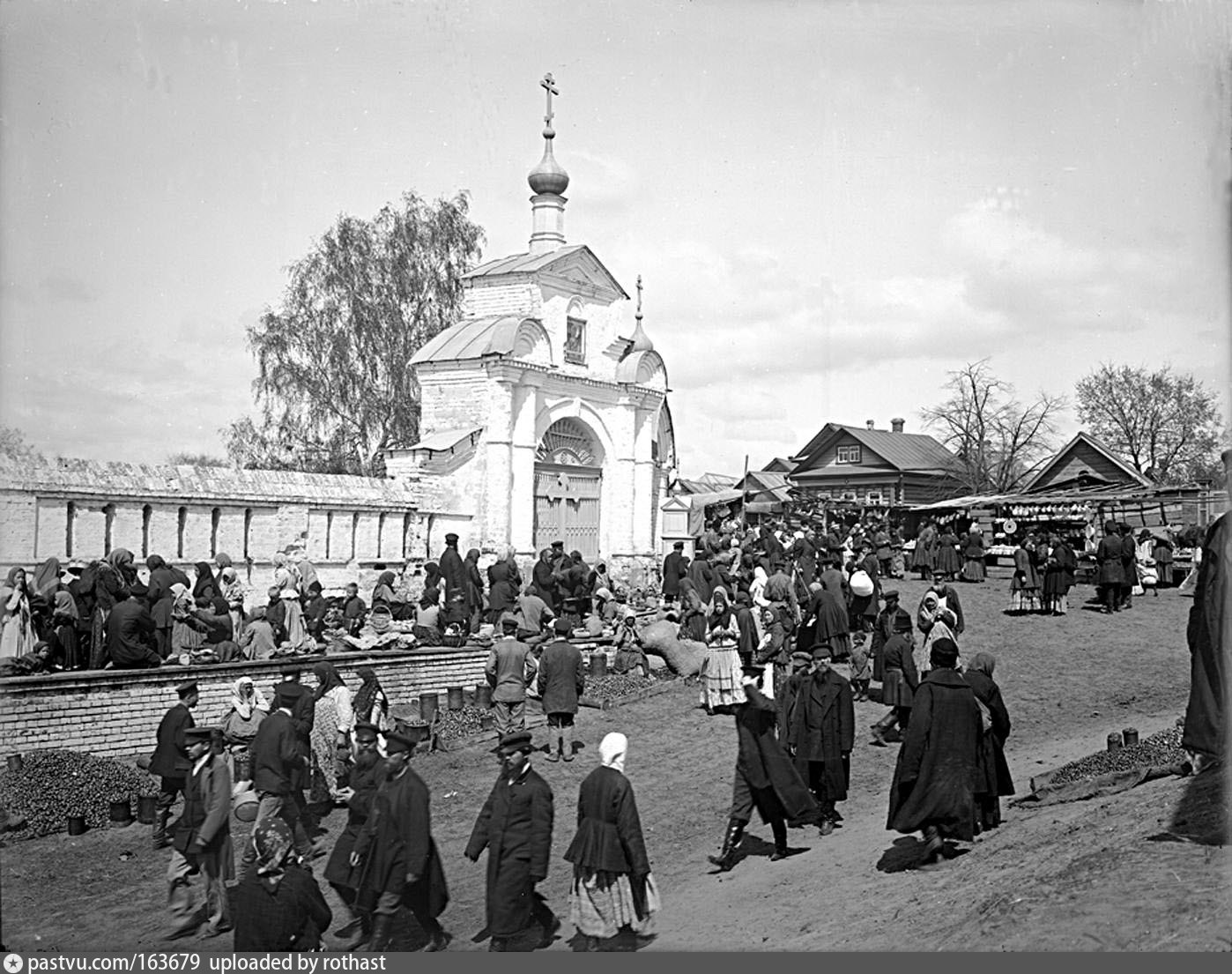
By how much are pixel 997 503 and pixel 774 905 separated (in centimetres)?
2148

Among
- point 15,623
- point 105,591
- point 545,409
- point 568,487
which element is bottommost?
point 15,623

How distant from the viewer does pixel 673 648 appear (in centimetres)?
1606

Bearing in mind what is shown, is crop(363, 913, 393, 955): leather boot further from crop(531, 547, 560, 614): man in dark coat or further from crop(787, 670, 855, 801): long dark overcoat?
crop(531, 547, 560, 614): man in dark coat

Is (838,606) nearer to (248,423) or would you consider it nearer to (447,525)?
(447,525)

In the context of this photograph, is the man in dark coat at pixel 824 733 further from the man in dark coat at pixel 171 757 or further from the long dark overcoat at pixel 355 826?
the man in dark coat at pixel 171 757

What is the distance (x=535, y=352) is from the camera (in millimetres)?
23969

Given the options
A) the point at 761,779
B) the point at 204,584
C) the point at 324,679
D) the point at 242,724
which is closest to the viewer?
the point at 761,779

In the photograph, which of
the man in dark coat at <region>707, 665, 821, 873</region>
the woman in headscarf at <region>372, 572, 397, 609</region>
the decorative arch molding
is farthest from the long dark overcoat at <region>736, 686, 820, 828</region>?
the decorative arch molding

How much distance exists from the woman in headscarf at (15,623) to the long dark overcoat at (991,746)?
947cm

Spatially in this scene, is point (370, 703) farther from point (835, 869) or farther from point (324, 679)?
point (835, 869)

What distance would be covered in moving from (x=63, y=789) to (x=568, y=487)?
15.6 m

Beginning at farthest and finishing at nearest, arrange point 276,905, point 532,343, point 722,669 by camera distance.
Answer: point 532,343
point 722,669
point 276,905

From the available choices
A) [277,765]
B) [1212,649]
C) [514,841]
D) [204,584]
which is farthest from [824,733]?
[204,584]

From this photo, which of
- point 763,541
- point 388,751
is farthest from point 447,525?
point 388,751
